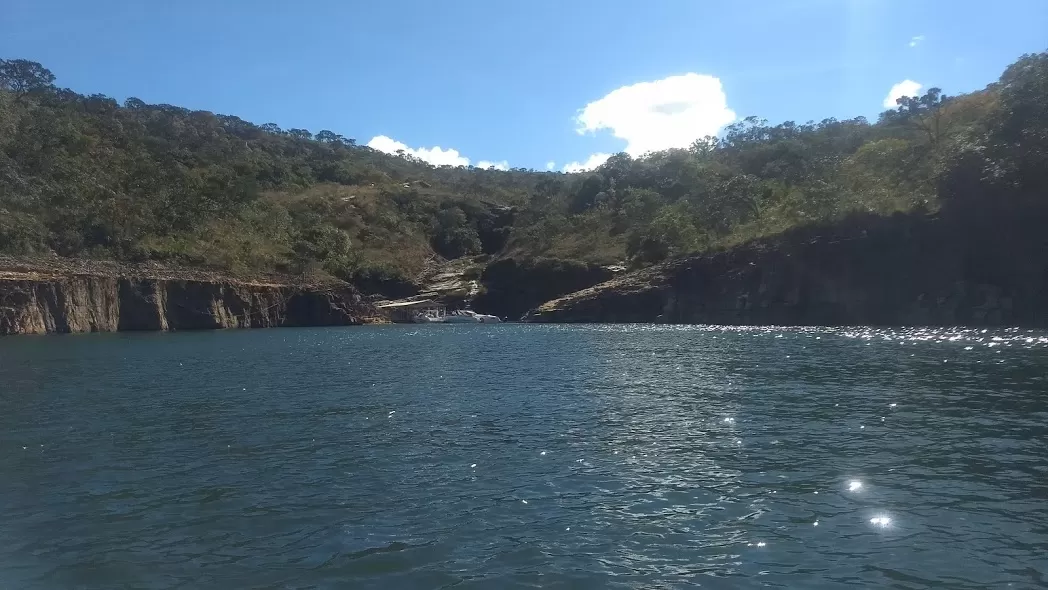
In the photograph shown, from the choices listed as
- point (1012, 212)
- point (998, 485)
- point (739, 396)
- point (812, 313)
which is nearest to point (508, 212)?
point (812, 313)

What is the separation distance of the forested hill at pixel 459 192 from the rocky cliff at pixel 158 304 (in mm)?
6000

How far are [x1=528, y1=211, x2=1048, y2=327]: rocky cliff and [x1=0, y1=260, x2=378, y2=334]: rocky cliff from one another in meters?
36.7

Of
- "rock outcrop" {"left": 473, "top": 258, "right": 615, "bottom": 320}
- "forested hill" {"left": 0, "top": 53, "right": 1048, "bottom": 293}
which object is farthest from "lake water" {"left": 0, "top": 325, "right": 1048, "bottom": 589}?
"rock outcrop" {"left": 473, "top": 258, "right": 615, "bottom": 320}

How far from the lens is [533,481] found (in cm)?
1585

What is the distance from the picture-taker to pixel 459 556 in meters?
11.6

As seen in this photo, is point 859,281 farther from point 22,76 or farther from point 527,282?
point 22,76

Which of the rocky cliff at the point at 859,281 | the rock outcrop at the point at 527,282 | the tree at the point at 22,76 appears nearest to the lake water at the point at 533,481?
the rocky cliff at the point at 859,281

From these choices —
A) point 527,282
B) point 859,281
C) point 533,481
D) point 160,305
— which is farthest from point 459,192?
point 533,481

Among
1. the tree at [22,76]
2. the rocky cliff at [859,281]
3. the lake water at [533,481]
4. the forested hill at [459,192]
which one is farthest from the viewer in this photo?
the tree at [22,76]

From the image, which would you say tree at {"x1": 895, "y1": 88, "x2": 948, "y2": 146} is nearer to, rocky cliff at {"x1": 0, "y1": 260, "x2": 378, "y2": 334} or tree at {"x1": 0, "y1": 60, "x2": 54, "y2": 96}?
rocky cliff at {"x1": 0, "y1": 260, "x2": 378, "y2": 334}

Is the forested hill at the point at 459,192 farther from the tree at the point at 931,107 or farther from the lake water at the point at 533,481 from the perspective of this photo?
the lake water at the point at 533,481

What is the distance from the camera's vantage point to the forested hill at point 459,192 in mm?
72231

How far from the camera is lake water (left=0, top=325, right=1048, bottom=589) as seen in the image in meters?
11.1

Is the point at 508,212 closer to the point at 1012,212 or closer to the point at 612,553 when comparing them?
the point at 1012,212
